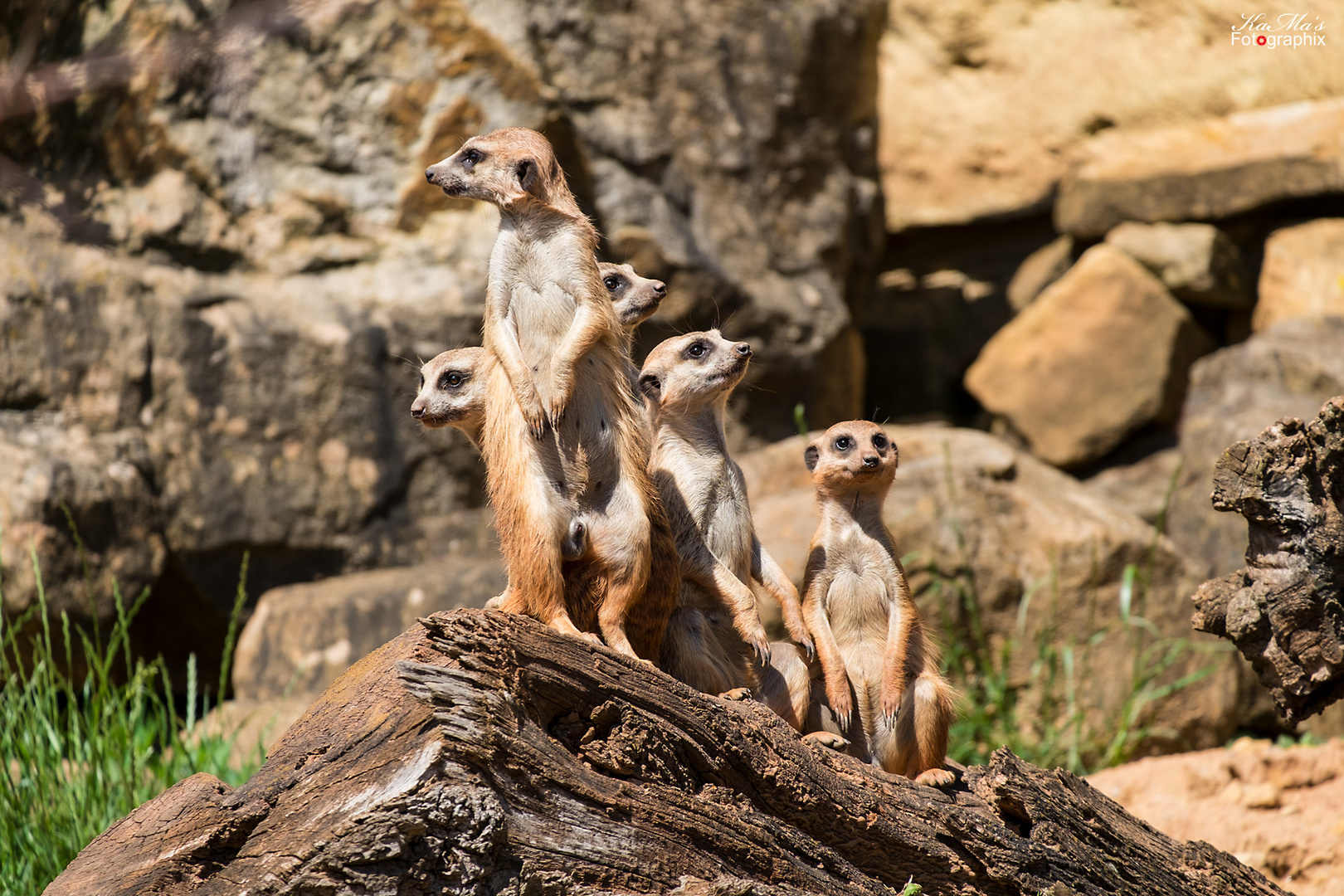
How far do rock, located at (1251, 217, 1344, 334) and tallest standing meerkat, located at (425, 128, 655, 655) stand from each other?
22.0ft

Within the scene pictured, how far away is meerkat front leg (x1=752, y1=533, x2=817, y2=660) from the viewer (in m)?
3.24

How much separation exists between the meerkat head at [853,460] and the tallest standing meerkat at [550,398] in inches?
32.5

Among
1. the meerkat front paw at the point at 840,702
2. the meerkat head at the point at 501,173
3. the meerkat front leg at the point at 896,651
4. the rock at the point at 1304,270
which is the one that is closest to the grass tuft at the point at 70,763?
the meerkat head at the point at 501,173

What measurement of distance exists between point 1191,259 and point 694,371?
5914mm

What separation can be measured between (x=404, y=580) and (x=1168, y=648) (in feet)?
12.8

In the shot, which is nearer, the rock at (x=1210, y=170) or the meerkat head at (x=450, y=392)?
the meerkat head at (x=450, y=392)

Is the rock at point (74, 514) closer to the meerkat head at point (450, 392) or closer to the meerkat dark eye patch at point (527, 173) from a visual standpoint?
the meerkat head at point (450, 392)

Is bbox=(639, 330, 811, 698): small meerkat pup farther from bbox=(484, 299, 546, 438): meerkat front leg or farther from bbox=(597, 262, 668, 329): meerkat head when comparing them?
bbox=(484, 299, 546, 438): meerkat front leg

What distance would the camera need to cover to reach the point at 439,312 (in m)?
6.20

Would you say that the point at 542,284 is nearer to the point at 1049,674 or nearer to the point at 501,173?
the point at 501,173

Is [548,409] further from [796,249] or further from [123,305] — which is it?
[796,249]

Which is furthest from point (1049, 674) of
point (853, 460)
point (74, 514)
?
point (74, 514)

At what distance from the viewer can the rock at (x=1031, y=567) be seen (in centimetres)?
568

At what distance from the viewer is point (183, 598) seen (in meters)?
6.02
